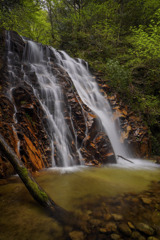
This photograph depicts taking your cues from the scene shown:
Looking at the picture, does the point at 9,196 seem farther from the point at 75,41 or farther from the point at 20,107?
the point at 75,41

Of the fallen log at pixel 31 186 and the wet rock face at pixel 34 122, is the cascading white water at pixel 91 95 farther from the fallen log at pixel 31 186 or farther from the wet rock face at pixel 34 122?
the fallen log at pixel 31 186

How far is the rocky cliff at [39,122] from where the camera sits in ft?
12.4

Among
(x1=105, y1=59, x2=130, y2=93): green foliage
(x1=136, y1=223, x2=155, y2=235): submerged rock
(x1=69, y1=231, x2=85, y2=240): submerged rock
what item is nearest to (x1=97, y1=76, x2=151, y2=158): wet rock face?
(x1=105, y1=59, x2=130, y2=93): green foliage

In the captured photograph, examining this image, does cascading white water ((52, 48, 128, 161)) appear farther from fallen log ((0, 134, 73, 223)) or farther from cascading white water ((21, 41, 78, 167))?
fallen log ((0, 134, 73, 223))

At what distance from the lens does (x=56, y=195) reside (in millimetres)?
2502

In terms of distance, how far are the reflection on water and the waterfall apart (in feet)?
3.57

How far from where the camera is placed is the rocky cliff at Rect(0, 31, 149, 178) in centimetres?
377

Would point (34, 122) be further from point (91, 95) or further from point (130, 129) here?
point (130, 129)

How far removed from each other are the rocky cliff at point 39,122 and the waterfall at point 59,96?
Answer: 0.15ft

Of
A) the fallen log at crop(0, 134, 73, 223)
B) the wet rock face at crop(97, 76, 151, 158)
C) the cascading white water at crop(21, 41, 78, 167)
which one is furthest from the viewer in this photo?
the wet rock face at crop(97, 76, 151, 158)

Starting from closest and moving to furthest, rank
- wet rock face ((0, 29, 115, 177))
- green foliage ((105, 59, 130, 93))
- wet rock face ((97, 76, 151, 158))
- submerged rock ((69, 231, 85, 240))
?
submerged rock ((69, 231, 85, 240)) → wet rock face ((0, 29, 115, 177)) → wet rock face ((97, 76, 151, 158)) → green foliage ((105, 59, 130, 93))

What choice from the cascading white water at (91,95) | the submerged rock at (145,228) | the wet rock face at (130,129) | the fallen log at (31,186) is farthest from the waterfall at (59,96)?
the submerged rock at (145,228)

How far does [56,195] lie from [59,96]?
14.0 feet

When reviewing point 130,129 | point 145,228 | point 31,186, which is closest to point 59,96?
point 130,129
